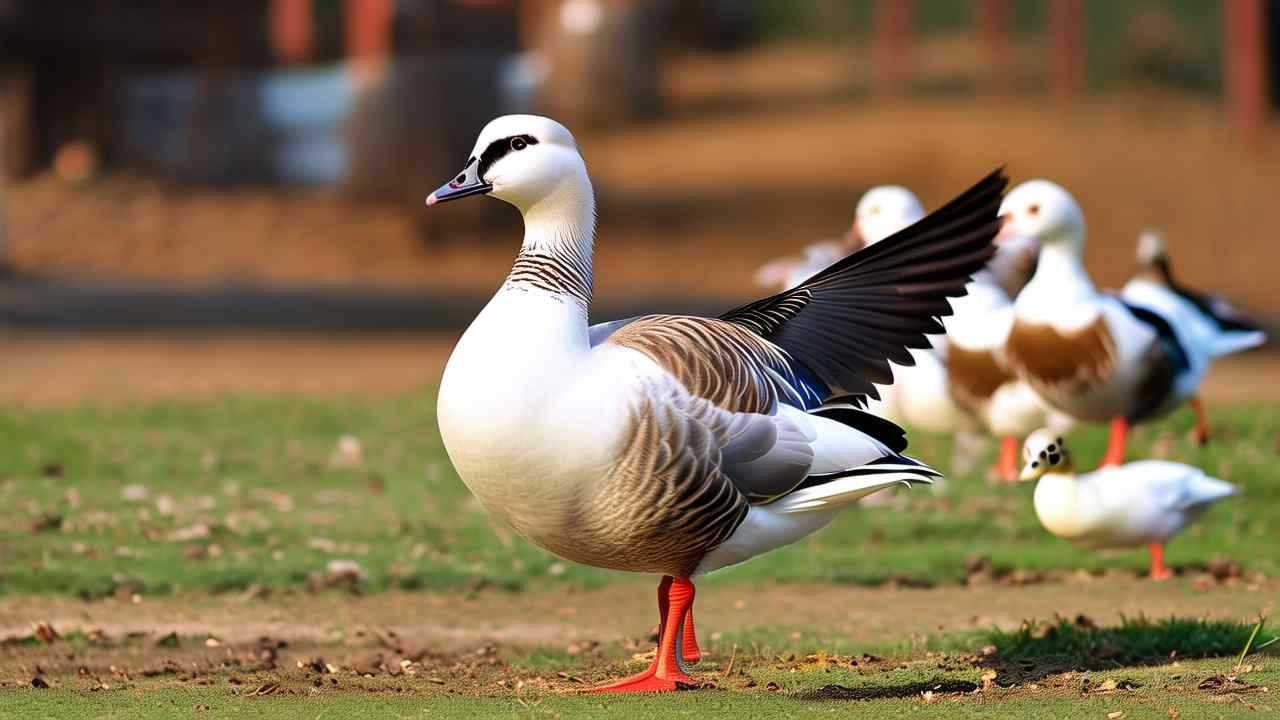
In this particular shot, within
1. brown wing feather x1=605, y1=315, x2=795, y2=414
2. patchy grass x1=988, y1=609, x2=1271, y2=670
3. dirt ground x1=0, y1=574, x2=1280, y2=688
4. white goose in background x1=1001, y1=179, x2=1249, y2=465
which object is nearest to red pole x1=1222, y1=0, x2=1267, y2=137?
white goose in background x1=1001, y1=179, x2=1249, y2=465

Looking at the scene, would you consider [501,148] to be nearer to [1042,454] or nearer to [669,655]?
[669,655]

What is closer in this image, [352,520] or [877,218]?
[352,520]

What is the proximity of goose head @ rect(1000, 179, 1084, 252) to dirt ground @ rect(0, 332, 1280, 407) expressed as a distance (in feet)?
14.0

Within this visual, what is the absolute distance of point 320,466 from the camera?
33.7 feet

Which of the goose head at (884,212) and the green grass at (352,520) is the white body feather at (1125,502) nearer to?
the green grass at (352,520)

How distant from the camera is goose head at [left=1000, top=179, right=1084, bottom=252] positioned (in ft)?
29.9

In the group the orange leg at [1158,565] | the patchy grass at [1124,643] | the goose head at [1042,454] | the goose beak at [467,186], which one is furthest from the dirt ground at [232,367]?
the goose beak at [467,186]

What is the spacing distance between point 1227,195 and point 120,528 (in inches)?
733

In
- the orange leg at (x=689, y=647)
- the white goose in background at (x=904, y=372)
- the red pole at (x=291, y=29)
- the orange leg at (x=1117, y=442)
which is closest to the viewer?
the orange leg at (x=689, y=647)

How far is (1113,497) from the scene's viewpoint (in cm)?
730

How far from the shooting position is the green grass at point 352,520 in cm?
807

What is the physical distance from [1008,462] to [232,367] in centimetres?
653

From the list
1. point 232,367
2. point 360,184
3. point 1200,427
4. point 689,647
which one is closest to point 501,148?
point 689,647

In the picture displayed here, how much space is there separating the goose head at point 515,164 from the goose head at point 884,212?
4.84 m
